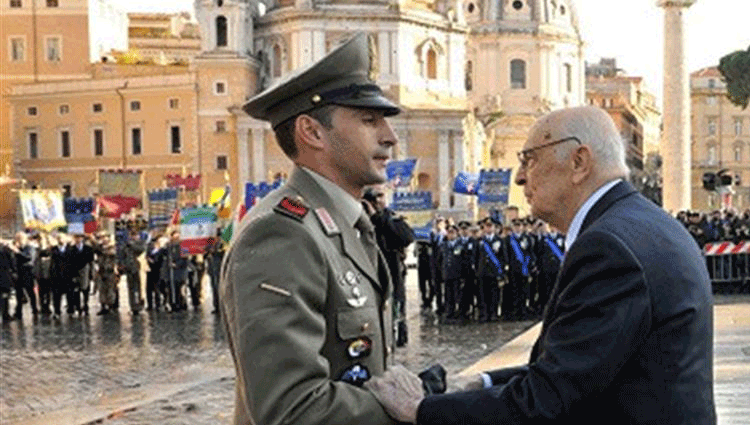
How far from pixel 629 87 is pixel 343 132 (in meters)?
132

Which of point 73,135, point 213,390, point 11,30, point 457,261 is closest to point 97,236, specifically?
point 457,261

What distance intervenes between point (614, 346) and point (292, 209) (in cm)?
85

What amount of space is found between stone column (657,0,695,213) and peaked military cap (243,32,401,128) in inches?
1333

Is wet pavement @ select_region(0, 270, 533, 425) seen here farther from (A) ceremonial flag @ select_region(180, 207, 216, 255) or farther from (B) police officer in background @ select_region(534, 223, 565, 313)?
(A) ceremonial flag @ select_region(180, 207, 216, 255)

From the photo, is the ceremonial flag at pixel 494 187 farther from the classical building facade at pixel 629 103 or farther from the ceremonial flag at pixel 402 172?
the classical building facade at pixel 629 103

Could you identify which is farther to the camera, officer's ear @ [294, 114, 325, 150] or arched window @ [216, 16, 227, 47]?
arched window @ [216, 16, 227, 47]

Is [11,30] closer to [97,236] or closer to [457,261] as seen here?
[97,236]

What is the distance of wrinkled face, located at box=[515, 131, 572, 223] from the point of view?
3.28 m

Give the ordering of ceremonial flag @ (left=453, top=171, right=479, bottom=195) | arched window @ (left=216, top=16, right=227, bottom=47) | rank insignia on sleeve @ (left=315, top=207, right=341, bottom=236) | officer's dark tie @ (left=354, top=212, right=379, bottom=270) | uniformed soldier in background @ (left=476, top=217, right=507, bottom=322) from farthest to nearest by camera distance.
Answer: arched window @ (left=216, top=16, right=227, bottom=47) → ceremonial flag @ (left=453, top=171, right=479, bottom=195) → uniformed soldier in background @ (left=476, top=217, right=507, bottom=322) → officer's dark tie @ (left=354, top=212, right=379, bottom=270) → rank insignia on sleeve @ (left=315, top=207, right=341, bottom=236)

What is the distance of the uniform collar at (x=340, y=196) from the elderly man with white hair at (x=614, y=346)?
0.43 meters

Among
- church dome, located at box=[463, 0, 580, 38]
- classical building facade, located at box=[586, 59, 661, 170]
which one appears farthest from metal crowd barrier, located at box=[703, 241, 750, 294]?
classical building facade, located at box=[586, 59, 661, 170]

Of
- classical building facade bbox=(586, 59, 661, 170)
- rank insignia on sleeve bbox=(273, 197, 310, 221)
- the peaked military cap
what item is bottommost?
rank insignia on sleeve bbox=(273, 197, 310, 221)

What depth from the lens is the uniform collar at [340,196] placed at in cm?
326

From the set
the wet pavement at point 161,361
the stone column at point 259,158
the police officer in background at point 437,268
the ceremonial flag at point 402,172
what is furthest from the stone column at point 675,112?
the stone column at point 259,158
